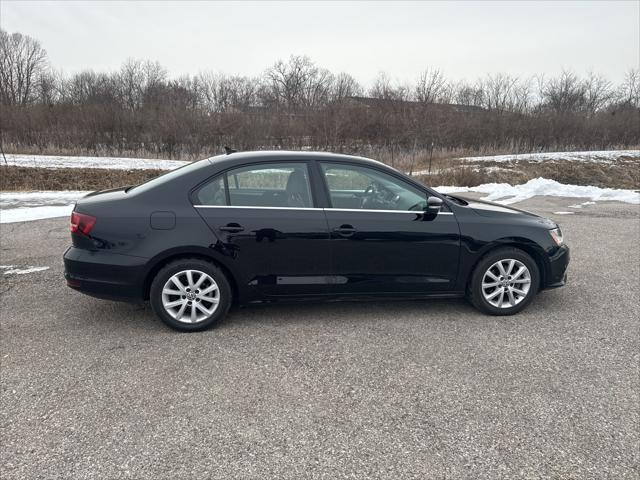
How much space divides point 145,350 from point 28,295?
6.73 ft

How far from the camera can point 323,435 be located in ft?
8.32

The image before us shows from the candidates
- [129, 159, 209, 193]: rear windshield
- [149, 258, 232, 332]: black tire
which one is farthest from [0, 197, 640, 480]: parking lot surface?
[129, 159, 209, 193]: rear windshield

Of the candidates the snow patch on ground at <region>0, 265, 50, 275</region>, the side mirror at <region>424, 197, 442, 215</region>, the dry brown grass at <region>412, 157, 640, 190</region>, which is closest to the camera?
the side mirror at <region>424, 197, 442, 215</region>

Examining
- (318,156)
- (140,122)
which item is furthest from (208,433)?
(140,122)

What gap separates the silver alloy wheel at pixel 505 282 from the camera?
4242 millimetres

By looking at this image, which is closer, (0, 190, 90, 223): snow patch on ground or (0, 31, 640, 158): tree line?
(0, 190, 90, 223): snow patch on ground

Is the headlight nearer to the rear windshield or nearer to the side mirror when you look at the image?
the side mirror

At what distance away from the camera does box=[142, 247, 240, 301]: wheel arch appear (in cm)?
375

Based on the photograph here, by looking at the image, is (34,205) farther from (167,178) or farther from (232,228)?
(232,228)

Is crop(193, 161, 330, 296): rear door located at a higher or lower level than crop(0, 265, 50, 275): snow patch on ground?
higher

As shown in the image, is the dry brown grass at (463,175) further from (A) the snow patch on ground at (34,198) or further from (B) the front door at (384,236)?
(B) the front door at (384,236)

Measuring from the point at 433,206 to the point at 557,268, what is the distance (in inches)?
57.5

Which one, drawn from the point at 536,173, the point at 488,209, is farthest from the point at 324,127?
the point at 488,209

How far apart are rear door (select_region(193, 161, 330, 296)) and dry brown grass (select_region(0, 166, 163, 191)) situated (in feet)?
41.1
